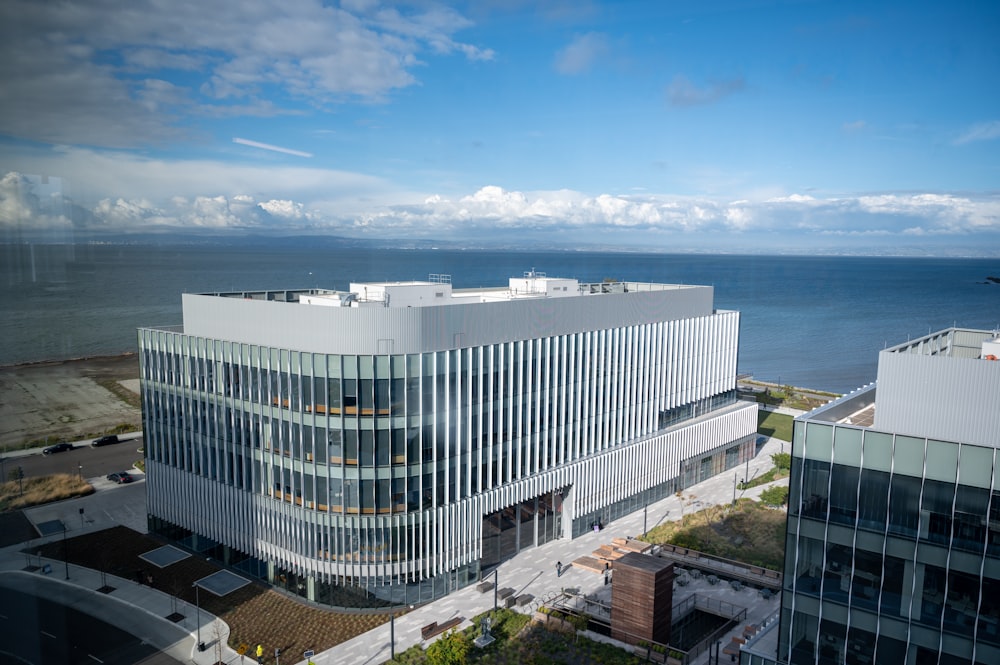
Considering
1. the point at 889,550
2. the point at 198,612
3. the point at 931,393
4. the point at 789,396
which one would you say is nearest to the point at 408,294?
the point at 198,612

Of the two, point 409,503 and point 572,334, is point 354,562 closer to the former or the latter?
point 409,503

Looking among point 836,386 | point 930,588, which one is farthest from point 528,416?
point 836,386

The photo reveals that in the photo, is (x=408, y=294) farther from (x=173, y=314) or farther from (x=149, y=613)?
(x=173, y=314)

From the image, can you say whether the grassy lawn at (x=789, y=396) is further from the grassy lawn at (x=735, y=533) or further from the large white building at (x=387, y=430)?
the large white building at (x=387, y=430)

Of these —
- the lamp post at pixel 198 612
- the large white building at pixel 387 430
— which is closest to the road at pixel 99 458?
the large white building at pixel 387 430

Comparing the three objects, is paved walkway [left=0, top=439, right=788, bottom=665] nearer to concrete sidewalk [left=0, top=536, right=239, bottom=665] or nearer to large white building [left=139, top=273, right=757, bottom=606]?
concrete sidewalk [left=0, top=536, right=239, bottom=665]

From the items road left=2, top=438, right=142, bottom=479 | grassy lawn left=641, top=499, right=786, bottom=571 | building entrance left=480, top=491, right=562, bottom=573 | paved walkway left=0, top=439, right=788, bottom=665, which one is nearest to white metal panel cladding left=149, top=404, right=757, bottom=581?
building entrance left=480, top=491, right=562, bottom=573

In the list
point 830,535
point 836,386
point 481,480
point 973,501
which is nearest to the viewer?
point 973,501
